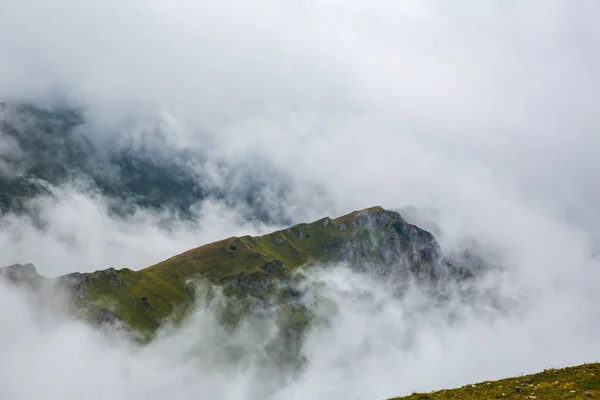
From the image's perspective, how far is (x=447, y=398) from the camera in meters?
37.0

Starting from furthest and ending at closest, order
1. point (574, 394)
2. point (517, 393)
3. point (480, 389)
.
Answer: point (480, 389) < point (517, 393) < point (574, 394)

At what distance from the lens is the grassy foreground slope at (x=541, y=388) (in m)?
33.4

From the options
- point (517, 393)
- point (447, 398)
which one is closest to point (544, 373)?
point (517, 393)

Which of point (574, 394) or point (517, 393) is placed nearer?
point (574, 394)

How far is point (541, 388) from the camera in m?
35.9

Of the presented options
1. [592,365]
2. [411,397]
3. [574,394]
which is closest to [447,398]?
[411,397]

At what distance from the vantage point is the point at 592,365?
41562 millimetres

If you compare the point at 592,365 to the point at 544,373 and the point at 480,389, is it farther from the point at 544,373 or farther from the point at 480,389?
the point at 480,389

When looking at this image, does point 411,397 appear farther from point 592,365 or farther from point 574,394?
point 592,365

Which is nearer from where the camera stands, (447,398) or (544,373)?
(447,398)

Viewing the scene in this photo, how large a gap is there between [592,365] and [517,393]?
11.1 m

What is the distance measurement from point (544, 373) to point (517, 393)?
25.4 ft

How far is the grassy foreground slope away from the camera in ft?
110

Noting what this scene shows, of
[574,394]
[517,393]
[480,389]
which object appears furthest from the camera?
[480,389]
